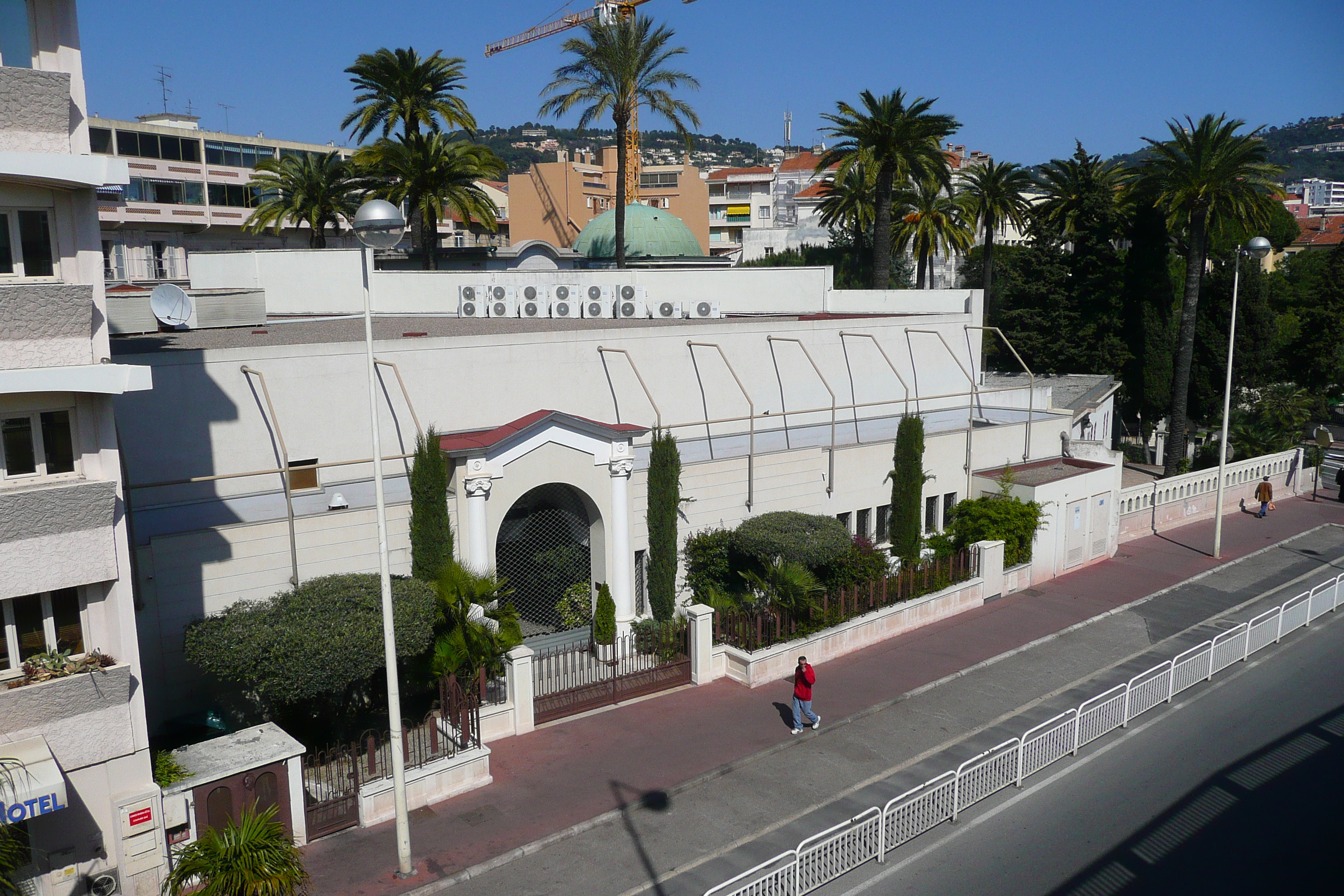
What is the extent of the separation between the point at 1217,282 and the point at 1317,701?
33801 mm

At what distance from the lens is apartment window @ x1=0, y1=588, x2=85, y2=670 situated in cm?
1145

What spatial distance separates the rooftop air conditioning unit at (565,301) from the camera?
30594 millimetres

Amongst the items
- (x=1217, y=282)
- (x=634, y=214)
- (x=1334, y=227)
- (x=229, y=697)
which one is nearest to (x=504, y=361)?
Answer: (x=229, y=697)

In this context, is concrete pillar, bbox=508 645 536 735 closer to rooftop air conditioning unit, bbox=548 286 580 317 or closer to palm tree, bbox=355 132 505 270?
rooftop air conditioning unit, bbox=548 286 580 317

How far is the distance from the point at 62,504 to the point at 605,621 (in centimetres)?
1035

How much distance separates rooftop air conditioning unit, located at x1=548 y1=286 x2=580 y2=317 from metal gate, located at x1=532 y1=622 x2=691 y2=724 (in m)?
13.3

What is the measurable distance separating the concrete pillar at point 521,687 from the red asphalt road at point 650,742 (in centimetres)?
22

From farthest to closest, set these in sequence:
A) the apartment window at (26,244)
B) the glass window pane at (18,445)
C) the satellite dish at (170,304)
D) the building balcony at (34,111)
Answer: the satellite dish at (170,304)
the glass window pane at (18,445)
the apartment window at (26,244)
the building balcony at (34,111)

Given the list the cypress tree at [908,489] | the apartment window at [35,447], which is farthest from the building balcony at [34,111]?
the cypress tree at [908,489]

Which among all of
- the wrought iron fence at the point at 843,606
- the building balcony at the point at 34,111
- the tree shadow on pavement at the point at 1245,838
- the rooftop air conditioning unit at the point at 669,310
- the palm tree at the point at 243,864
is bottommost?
the tree shadow on pavement at the point at 1245,838

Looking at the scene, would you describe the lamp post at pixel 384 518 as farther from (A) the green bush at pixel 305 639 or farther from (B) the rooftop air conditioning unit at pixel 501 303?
(B) the rooftop air conditioning unit at pixel 501 303

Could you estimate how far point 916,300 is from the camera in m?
35.2

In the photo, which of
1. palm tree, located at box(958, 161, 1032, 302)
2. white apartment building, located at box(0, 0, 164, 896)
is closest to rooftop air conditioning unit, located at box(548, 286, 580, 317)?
white apartment building, located at box(0, 0, 164, 896)

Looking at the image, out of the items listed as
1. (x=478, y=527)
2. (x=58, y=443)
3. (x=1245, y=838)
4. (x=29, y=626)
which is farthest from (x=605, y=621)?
(x=1245, y=838)
